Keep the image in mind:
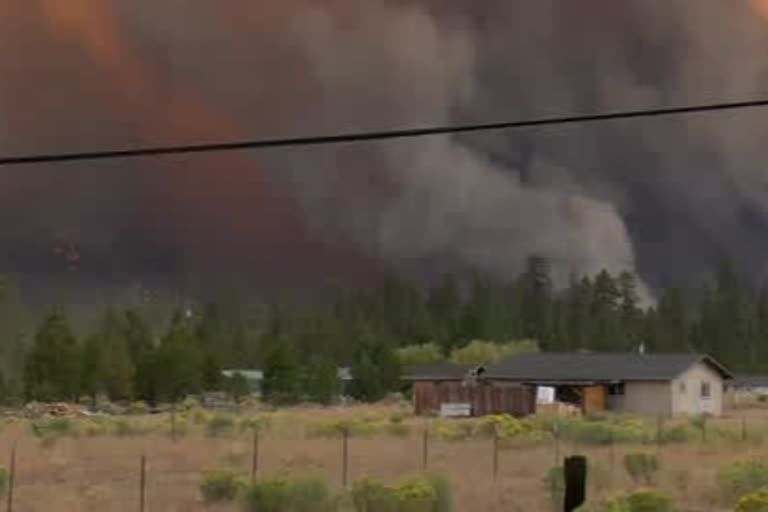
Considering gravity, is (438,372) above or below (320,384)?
above

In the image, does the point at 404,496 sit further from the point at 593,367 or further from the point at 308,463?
the point at 593,367

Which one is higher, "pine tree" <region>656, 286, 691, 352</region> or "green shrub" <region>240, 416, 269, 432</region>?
"pine tree" <region>656, 286, 691, 352</region>

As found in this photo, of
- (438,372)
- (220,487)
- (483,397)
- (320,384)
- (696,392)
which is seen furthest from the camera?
(320,384)

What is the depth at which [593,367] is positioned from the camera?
7219 cm

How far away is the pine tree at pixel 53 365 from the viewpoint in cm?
8394

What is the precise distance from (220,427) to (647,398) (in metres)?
30.6

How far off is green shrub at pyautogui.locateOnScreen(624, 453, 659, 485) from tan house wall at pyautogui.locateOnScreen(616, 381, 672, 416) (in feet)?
125

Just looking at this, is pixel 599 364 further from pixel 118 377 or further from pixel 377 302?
pixel 377 302

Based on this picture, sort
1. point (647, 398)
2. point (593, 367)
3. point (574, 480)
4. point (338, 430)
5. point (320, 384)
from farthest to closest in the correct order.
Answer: point (320, 384), point (593, 367), point (647, 398), point (338, 430), point (574, 480)

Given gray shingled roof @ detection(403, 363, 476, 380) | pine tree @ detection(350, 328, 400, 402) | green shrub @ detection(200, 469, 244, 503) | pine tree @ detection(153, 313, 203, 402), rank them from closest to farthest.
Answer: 1. green shrub @ detection(200, 469, 244, 503)
2. gray shingled roof @ detection(403, 363, 476, 380)
3. pine tree @ detection(153, 313, 203, 402)
4. pine tree @ detection(350, 328, 400, 402)

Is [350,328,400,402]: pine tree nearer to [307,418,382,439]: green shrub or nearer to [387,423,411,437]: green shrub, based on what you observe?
[307,418,382,439]: green shrub

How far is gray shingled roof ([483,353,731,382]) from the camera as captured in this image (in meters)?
70.2

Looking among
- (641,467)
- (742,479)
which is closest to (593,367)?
(641,467)

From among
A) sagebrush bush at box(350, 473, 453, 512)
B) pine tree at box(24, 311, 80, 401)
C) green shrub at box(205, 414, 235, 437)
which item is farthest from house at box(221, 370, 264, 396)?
sagebrush bush at box(350, 473, 453, 512)
